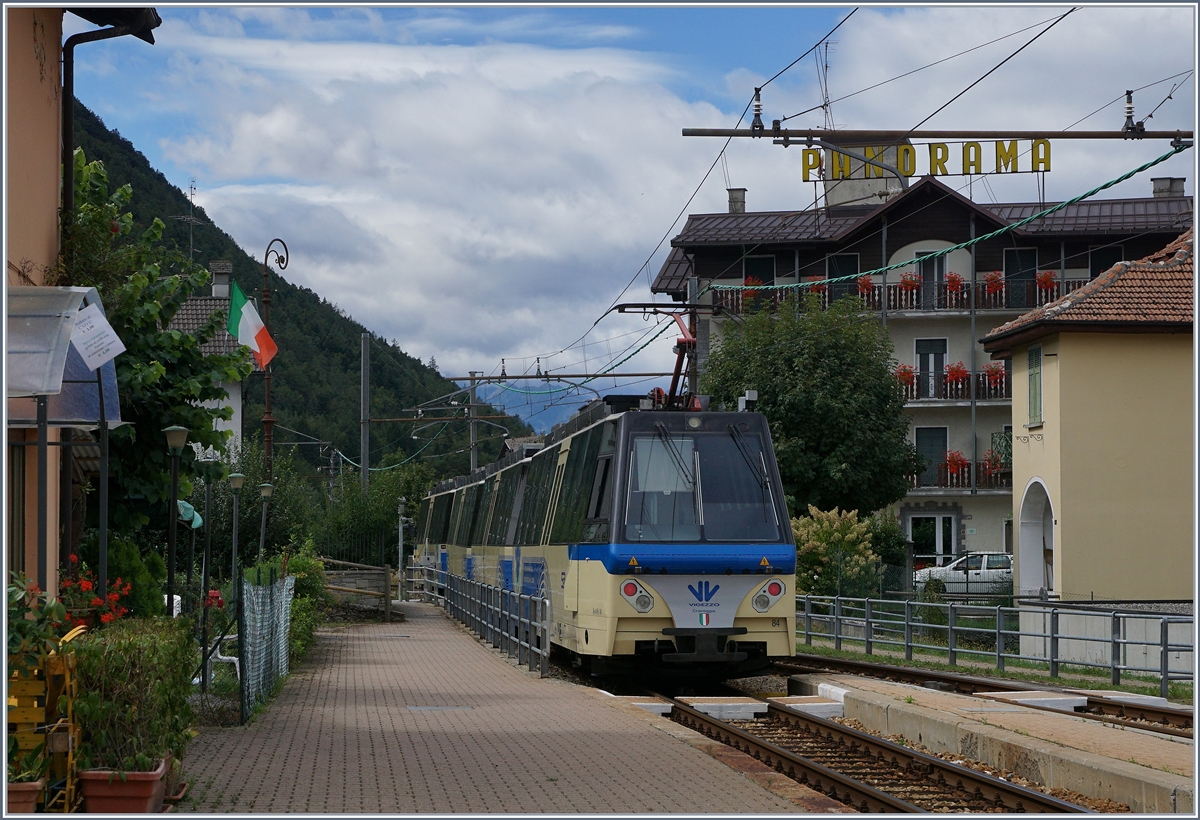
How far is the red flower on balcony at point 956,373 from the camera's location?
5081cm

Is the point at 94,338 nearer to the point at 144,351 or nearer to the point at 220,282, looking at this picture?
the point at 144,351

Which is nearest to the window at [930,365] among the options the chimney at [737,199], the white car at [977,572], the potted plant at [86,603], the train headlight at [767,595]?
the white car at [977,572]

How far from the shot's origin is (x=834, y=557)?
96.8 ft

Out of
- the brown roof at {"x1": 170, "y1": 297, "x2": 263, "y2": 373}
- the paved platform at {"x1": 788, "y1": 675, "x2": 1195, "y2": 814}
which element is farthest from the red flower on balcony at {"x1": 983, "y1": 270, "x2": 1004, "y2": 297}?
the paved platform at {"x1": 788, "y1": 675, "x2": 1195, "y2": 814}

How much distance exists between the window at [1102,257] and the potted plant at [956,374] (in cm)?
642

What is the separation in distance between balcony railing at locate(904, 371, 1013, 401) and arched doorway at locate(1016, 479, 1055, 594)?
753 inches

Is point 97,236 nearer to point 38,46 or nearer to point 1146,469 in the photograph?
point 38,46

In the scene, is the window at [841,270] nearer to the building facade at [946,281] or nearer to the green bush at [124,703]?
the building facade at [946,281]

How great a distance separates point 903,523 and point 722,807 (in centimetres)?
4576

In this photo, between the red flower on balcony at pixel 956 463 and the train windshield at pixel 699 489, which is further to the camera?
the red flower on balcony at pixel 956 463

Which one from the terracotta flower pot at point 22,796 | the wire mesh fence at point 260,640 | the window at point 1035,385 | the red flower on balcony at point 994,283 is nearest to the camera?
the terracotta flower pot at point 22,796

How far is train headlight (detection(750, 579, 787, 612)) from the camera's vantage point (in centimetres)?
1579

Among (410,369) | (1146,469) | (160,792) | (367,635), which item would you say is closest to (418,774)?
(160,792)

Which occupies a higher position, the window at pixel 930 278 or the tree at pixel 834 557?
the window at pixel 930 278
